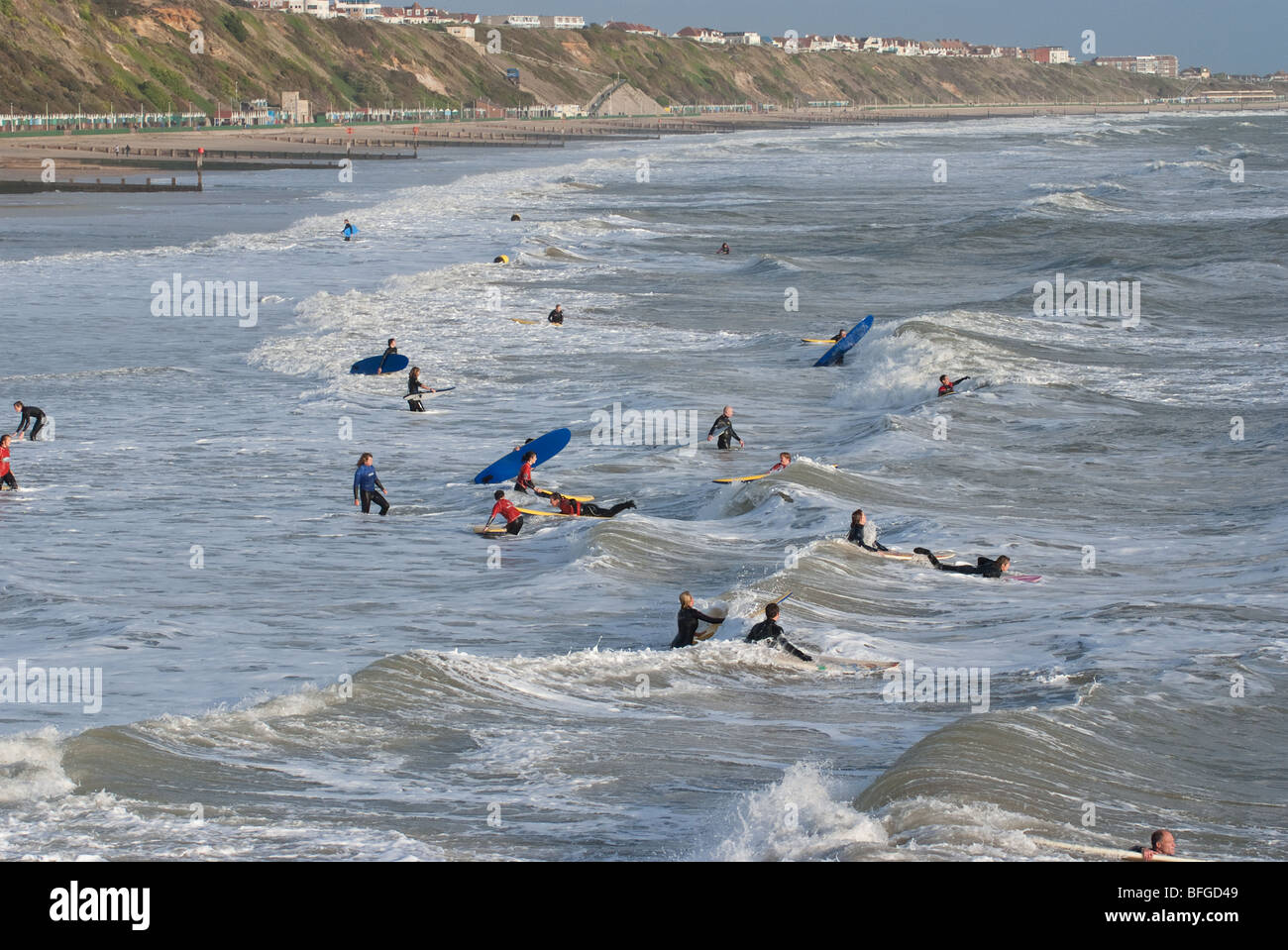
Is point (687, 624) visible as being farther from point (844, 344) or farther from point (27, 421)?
point (844, 344)

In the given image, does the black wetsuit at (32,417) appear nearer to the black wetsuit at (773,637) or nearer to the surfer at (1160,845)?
the black wetsuit at (773,637)

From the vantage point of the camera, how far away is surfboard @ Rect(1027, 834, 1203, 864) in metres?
9.56

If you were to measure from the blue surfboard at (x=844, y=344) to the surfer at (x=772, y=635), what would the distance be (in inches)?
741

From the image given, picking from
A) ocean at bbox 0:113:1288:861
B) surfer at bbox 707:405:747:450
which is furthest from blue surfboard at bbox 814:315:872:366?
surfer at bbox 707:405:747:450

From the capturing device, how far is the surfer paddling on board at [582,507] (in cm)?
2044

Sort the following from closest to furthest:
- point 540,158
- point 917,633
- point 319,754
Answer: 1. point 319,754
2. point 917,633
3. point 540,158

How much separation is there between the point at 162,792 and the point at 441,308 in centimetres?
3088

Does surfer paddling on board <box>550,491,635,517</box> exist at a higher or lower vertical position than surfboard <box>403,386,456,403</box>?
lower

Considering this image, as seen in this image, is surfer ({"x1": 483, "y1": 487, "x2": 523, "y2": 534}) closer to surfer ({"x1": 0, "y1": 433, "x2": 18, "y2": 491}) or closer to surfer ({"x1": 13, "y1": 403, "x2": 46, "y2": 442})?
surfer ({"x1": 0, "y1": 433, "x2": 18, "y2": 491})

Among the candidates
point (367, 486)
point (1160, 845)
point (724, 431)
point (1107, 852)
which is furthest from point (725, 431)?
point (1160, 845)

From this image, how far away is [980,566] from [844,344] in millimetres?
16762
